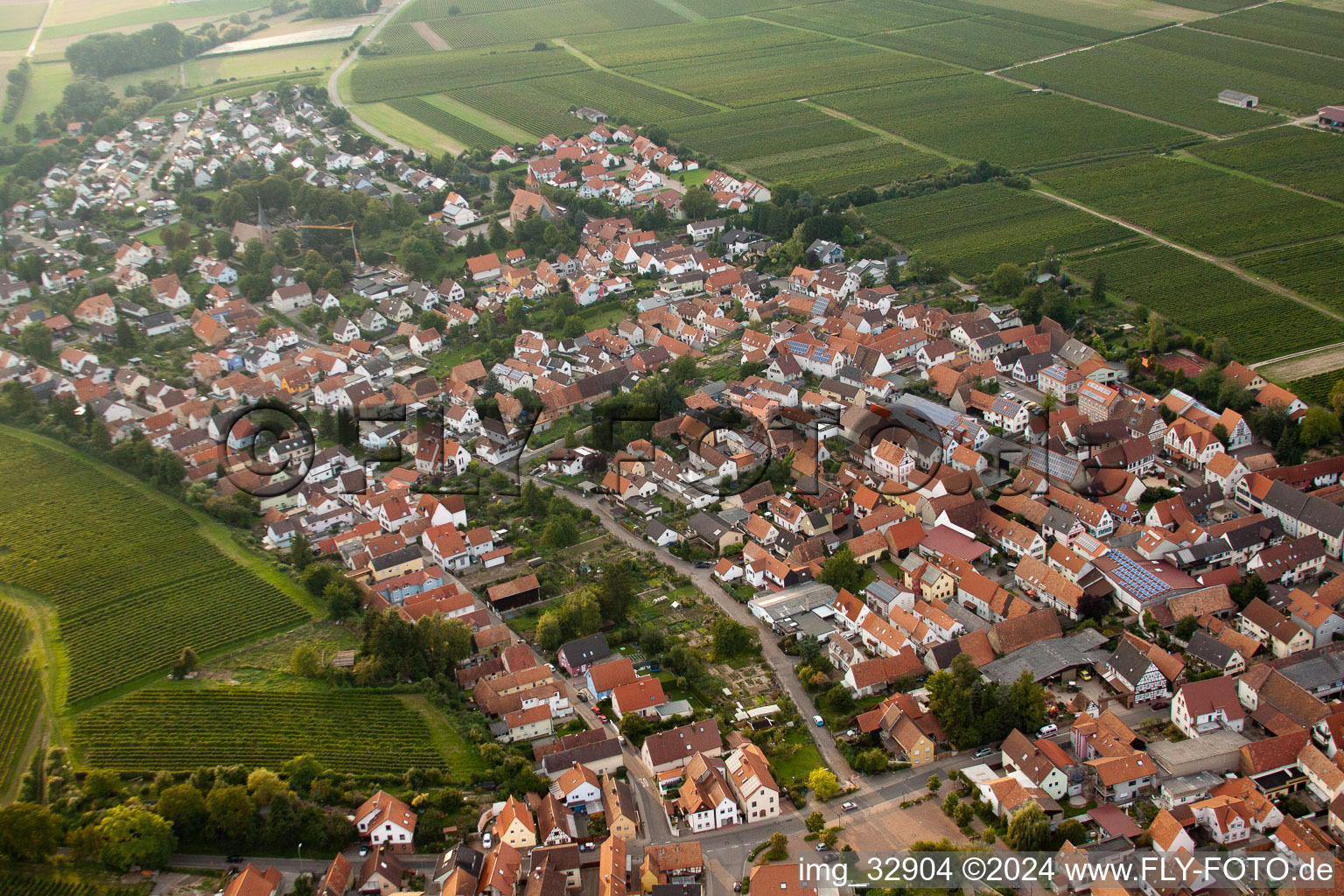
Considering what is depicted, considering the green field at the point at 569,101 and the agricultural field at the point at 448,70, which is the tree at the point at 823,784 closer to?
the green field at the point at 569,101

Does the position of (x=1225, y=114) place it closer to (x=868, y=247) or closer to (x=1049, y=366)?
(x=868, y=247)

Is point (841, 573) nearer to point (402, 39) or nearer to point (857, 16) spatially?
point (857, 16)

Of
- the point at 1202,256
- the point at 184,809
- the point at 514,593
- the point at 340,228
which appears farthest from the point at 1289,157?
the point at 184,809

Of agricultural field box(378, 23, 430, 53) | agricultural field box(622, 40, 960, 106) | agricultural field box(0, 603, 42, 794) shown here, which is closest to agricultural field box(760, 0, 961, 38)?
agricultural field box(622, 40, 960, 106)

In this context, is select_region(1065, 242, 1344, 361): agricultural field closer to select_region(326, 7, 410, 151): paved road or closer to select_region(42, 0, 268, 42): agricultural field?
select_region(326, 7, 410, 151): paved road

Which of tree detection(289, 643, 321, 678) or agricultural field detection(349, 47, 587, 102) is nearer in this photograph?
tree detection(289, 643, 321, 678)

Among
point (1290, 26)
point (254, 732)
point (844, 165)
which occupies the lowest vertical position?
point (254, 732)

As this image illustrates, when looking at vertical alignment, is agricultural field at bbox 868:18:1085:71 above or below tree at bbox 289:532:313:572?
above
